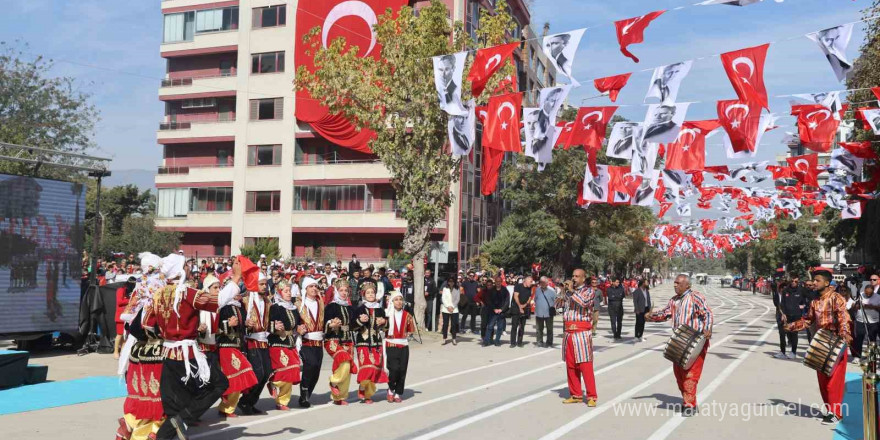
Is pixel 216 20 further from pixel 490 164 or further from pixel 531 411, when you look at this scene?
pixel 531 411

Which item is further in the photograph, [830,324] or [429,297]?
[429,297]

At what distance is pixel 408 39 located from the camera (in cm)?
2197

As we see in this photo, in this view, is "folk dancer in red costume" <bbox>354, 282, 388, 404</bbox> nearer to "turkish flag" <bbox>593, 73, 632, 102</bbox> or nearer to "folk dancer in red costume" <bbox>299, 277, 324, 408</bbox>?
"folk dancer in red costume" <bbox>299, 277, 324, 408</bbox>

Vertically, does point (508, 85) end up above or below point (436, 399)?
above

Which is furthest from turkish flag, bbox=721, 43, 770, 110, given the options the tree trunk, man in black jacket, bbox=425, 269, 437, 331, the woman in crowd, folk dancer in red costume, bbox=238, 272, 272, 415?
man in black jacket, bbox=425, 269, 437, 331

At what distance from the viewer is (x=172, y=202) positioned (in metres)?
54.4

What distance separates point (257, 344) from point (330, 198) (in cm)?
3974

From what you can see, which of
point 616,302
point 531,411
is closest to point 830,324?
point 531,411

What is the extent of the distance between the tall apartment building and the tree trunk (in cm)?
2475

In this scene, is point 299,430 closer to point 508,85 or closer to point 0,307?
point 0,307

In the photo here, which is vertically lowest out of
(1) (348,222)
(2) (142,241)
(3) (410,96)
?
(2) (142,241)

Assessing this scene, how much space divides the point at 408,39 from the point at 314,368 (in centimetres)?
1260

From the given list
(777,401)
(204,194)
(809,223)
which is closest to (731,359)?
(777,401)

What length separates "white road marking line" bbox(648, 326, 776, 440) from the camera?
9.80m
